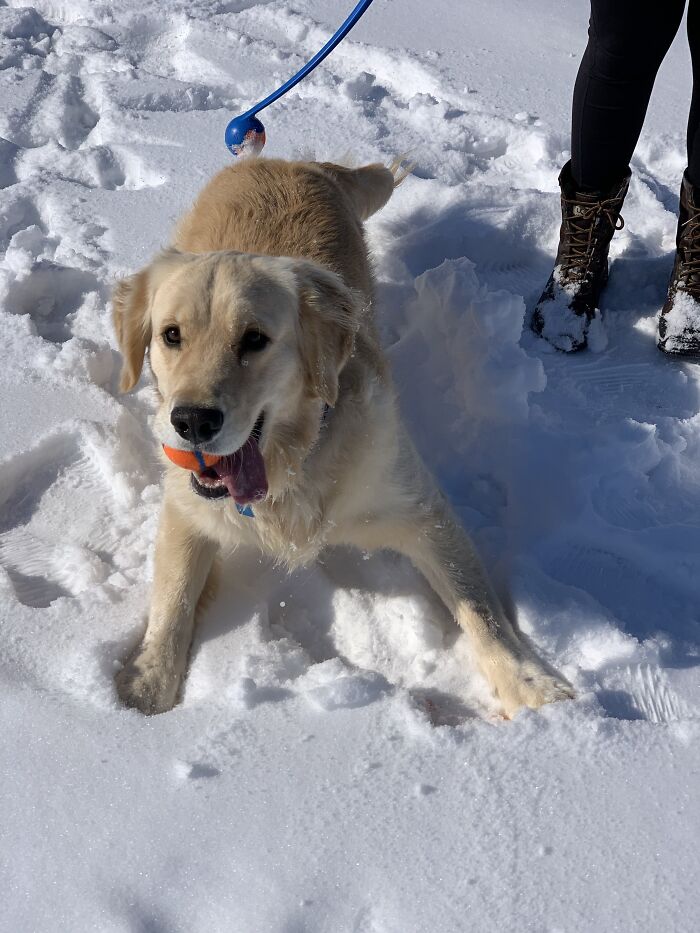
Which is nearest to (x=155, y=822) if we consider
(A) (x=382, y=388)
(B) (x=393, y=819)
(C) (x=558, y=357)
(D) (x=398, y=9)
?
(B) (x=393, y=819)

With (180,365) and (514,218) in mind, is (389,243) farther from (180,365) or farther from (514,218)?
(180,365)

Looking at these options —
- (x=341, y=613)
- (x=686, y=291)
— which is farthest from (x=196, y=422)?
(x=686, y=291)

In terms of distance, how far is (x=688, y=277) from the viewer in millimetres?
3062

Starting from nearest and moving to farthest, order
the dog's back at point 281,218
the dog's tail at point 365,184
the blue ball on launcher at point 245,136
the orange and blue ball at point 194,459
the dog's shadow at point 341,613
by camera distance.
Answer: the orange and blue ball at point 194,459, the dog's shadow at point 341,613, the dog's back at point 281,218, the dog's tail at point 365,184, the blue ball on launcher at point 245,136

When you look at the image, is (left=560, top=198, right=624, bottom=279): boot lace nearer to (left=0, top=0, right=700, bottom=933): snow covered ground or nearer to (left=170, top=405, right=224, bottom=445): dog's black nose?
(left=0, top=0, right=700, bottom=933): snow covered ground

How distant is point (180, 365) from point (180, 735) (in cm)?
83

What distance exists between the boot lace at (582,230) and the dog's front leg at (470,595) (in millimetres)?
1270

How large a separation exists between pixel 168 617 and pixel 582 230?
2.08 m

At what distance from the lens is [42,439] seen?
2.71m

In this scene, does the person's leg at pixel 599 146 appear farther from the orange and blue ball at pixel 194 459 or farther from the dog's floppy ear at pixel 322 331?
the orange and blue ball at pixel 194 459

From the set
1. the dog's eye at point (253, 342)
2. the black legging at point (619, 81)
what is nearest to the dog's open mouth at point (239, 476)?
the dog's eye at point (253, 342)

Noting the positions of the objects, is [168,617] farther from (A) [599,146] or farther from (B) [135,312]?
(A) [599,146]

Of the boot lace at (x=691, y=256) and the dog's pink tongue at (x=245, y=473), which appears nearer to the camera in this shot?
the dog's pink tongue at (x=245, y=473)

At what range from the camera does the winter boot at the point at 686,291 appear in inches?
119
